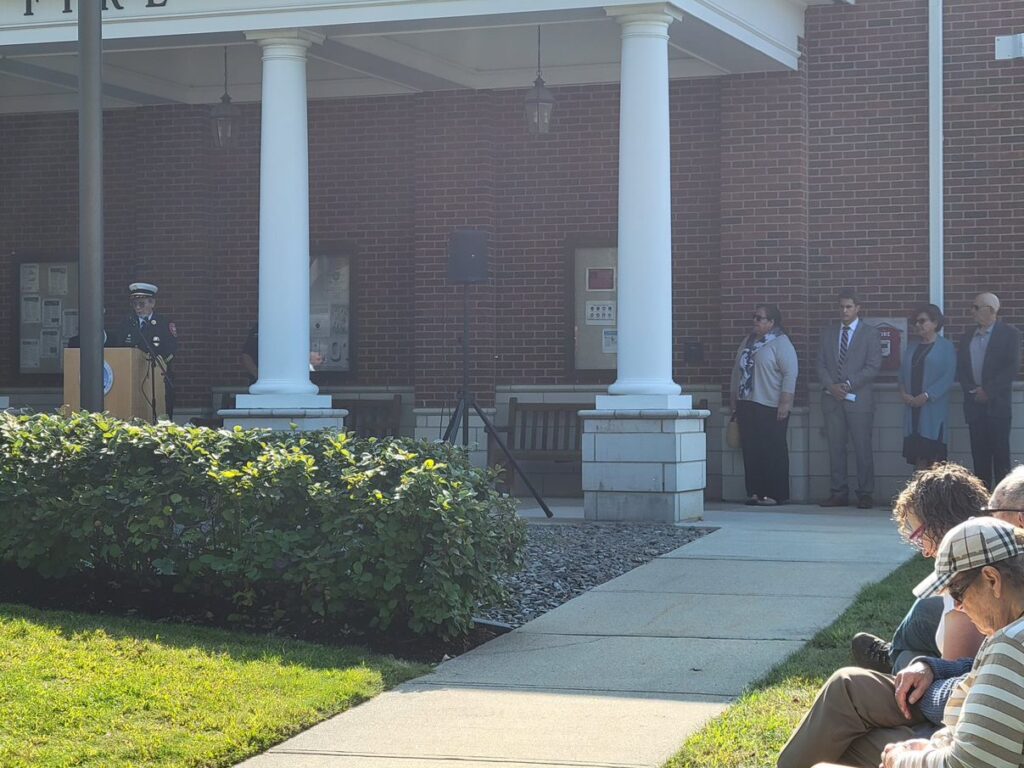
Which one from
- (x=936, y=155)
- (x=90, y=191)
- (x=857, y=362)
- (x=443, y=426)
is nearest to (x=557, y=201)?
(x=443, y=426)

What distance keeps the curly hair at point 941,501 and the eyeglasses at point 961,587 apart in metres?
0.82

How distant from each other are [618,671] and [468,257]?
6.95 metres

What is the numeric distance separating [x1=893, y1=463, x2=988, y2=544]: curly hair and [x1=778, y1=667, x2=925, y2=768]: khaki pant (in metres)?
0.45

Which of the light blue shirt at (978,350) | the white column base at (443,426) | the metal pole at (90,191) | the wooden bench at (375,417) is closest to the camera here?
the metal pole at (90,191)

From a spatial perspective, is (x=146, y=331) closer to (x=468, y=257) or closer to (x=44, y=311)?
(x=468, y=257)

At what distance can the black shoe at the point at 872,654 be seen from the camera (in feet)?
16.2

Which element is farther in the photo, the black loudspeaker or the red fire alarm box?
the red fire alarm box

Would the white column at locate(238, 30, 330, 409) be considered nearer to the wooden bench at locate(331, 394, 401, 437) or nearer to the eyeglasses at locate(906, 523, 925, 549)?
the wooden bench at locate(331, 394, 401, 437)

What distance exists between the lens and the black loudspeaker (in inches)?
535

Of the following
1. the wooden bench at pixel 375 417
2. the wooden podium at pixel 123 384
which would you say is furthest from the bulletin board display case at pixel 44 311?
the wooden podium at pixel 123 384

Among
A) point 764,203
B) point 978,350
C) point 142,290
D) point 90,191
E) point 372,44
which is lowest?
point 978,350

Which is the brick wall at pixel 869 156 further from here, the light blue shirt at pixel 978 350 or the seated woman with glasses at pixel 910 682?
the seated woman with glasses at pixel 910 682

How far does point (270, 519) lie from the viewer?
26.6 feet

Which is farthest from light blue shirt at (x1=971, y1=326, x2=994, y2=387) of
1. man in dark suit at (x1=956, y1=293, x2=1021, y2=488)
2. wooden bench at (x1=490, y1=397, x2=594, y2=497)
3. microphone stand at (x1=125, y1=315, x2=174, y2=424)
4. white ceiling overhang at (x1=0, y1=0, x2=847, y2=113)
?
microphone stand at (x1=125, y1=315, x2=174, y2=424)
